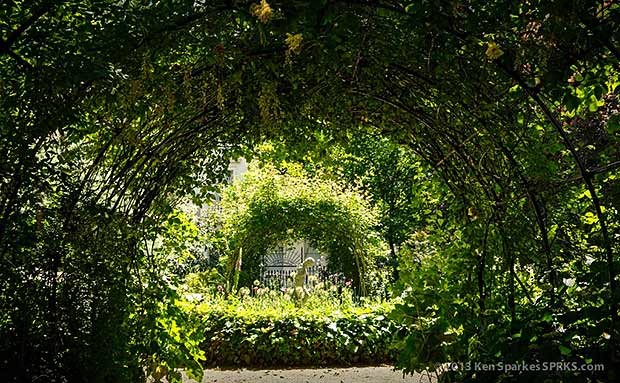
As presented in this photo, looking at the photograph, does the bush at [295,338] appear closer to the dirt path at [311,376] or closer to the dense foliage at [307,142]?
the dirt path at [311,376]

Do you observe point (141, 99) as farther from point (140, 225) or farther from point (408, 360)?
point (408, 360)

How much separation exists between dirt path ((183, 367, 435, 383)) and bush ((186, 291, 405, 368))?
22 centimetres

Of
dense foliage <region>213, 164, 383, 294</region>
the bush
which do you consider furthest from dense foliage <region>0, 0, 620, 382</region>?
dense foliage <region>213, 164, 383, 294</region>

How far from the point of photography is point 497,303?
3.23 meters

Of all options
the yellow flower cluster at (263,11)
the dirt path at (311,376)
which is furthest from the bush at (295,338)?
the yellow flower cluster at (263,11)

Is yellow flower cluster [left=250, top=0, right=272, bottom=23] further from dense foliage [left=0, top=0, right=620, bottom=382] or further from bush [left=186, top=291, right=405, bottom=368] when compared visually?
bush [left=186, top=291, right=405, bottom=368]

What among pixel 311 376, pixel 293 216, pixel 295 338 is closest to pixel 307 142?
pixel 311 376

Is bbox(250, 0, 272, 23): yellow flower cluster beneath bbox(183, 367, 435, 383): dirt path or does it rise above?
above

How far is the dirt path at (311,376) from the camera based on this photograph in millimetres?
5254

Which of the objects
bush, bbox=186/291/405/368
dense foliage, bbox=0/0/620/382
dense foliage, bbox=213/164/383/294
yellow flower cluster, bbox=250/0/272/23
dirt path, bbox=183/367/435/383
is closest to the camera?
yellow flower cluster, bbox=250/0/272/23

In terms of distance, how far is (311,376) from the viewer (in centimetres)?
547

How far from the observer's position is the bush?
6.00 metres

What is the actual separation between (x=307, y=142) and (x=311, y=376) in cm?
238

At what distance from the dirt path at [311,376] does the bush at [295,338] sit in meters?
0.22
